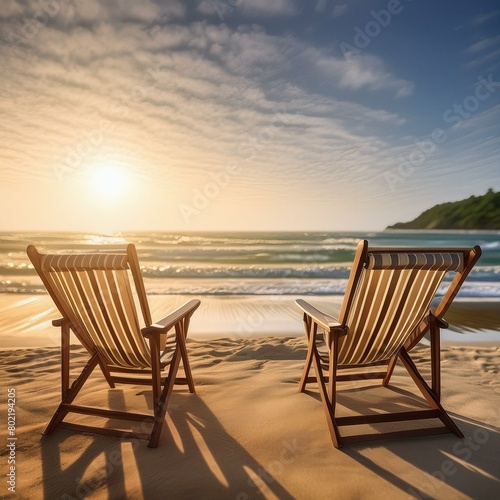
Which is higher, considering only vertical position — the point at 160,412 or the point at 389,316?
the point at 389,316

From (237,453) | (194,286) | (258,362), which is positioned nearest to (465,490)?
(237,453)

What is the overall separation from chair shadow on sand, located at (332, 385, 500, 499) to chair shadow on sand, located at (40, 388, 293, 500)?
2.01 feet

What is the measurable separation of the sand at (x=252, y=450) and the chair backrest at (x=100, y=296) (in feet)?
2.03

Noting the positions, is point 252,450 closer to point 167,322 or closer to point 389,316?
point 167,322

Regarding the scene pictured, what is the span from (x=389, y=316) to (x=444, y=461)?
88 centimetres

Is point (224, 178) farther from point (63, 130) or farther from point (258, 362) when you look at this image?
point (258, 362)

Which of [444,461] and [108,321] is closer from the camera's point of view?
[444,461]

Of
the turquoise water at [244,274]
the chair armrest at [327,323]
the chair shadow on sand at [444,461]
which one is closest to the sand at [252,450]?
the chair shadow on sand at [444,461]

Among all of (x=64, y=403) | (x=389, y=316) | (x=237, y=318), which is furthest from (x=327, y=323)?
(x=237, y=318)

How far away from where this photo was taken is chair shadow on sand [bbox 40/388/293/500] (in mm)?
1883

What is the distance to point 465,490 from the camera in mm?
A: 1881

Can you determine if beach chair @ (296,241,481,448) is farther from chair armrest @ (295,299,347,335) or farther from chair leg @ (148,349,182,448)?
chair leg @ (148,349,182,448)

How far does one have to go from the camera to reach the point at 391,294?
239cm

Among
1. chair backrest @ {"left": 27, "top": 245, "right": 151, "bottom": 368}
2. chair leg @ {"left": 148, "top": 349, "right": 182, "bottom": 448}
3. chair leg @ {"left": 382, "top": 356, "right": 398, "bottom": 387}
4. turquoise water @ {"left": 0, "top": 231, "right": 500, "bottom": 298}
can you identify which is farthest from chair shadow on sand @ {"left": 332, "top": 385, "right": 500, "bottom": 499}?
turquoise water @ {"left": 0, "top": 231, "right": 500, "bottom": 298}
